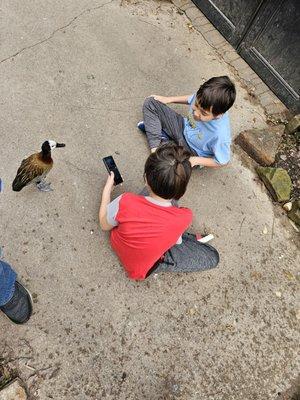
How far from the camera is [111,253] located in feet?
9.50

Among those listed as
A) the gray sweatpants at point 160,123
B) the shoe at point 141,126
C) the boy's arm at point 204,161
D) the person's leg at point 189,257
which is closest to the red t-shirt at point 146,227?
the person's leg at point 189,257

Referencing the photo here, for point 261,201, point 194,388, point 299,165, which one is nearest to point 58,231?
point 194,388

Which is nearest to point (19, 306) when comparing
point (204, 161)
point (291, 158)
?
point (204, 161)

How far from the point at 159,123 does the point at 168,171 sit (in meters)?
1.24

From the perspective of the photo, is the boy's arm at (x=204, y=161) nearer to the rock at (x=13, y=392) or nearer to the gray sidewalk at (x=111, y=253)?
the gray sidewalk at (x=111, y=253)

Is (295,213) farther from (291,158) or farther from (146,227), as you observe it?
(146,227)

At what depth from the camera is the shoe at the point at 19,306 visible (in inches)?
94.3

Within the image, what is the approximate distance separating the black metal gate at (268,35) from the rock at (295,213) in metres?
1.22

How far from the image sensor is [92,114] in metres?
3.54

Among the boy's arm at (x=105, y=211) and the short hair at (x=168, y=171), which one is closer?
the short hair at (x=168, y=171)

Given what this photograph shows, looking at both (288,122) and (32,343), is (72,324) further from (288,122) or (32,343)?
(288,122)

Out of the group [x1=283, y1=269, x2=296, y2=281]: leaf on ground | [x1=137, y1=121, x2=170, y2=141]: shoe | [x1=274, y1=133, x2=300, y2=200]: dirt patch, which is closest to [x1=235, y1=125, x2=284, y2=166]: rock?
[x1=274, y1=133, x2=300, y2=200]: dirt patch

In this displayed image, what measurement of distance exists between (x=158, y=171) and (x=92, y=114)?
1.51 metres

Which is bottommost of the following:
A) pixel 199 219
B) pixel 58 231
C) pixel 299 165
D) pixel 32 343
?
pixel 32 343
